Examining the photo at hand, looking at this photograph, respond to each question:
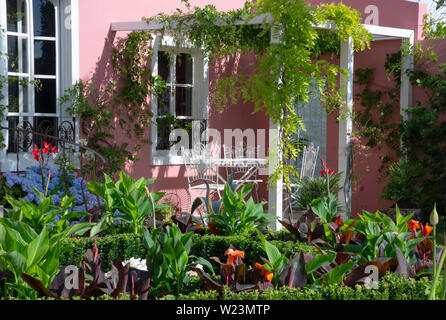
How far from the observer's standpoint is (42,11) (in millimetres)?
6109

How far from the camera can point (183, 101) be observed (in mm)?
7789

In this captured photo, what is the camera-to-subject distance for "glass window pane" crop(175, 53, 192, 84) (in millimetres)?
7695

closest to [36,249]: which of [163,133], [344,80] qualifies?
[344,80]

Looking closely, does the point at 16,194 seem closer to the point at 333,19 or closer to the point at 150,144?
the point at 150,144

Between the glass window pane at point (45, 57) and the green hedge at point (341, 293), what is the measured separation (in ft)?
15.3

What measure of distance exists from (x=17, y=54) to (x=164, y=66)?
6.89ft

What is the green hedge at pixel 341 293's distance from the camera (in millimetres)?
2004

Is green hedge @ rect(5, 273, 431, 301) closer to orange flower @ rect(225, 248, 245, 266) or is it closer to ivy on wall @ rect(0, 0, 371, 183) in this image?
orange flower @ rect(225, 248, 245, 266)

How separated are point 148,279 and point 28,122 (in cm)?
429

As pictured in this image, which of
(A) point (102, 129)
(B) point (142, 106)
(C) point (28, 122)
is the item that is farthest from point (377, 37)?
(C) point (28, 122)

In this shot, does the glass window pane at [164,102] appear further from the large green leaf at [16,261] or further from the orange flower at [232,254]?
the large green leaf at [16,261]

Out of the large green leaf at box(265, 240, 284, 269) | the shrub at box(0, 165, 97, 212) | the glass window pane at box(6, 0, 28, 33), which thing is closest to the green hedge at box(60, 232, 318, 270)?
the large green leaf at box(265, 240, 284, 269)

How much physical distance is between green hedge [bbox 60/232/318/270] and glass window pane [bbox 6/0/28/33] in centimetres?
380

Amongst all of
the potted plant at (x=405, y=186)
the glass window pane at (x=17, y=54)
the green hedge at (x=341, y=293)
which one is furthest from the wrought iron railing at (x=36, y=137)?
the green hedge at (x=341, y=293)
